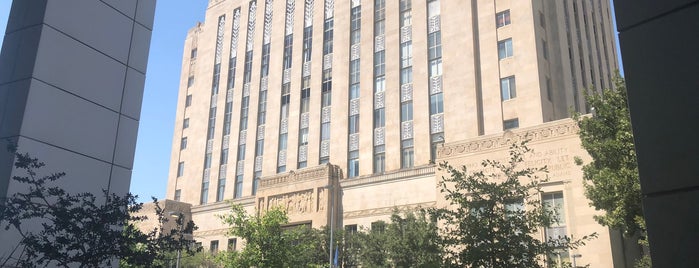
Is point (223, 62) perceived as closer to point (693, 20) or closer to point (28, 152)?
point (28, 152)

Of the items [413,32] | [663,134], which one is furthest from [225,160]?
[663,134]

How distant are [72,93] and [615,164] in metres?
19.6

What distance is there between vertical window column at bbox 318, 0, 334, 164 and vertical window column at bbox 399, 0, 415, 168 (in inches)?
290

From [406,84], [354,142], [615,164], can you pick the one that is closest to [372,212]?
[354,142]

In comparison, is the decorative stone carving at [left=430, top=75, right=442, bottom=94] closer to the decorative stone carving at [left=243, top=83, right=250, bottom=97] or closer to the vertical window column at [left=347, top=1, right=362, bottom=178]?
the vertical window column at [left=347, top=1, right=362, bottom=178]

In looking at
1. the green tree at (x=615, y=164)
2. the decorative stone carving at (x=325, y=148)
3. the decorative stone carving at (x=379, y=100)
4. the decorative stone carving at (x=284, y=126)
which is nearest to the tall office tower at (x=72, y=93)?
the green tree at (x=615, y=164)

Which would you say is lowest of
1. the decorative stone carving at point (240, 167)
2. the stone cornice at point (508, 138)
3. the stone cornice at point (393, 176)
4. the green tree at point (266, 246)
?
the green tree at point (266, 246)

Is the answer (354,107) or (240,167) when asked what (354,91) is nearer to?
(354,107)

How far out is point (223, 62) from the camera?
61.6 m

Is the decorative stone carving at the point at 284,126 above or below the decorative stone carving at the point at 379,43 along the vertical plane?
below

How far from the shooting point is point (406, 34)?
46.8m

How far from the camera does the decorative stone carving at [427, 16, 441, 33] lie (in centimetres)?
4507

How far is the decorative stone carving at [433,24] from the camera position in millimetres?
45072

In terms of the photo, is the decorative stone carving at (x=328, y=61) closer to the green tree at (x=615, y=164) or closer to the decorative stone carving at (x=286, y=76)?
the decorative stone carving at (x=286, y=76)
